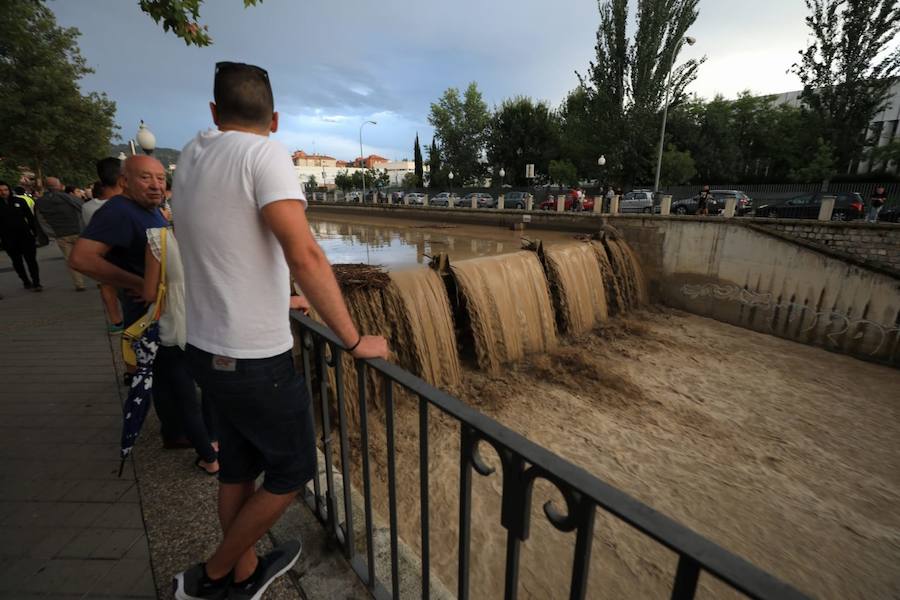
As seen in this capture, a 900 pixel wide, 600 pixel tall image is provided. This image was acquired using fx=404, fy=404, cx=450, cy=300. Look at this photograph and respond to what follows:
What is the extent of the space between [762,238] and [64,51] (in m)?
33.0

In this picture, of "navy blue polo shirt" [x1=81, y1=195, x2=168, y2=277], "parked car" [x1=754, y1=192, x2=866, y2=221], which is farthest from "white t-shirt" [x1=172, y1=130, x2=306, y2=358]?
"parked car" [x1=754, y1=192, x2=866, y2=221]

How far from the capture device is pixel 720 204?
20531 mm

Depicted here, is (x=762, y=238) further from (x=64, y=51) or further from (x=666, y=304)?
(x=64, y=51)

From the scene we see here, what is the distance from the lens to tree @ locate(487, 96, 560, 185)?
126 feet

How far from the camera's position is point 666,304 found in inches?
500

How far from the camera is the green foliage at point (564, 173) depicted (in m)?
34.2

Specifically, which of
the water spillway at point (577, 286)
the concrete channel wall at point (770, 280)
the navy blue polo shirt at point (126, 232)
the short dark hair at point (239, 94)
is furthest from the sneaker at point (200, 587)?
the concrete channel wall at point (770, 280)

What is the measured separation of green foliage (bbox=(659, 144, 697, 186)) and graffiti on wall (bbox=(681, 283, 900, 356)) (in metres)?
21.7

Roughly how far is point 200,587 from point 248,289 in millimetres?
1321

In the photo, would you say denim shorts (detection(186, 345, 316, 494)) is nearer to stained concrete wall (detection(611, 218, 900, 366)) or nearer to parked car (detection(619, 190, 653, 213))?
stained concrete wall (detection(611, 218, 900, 366))

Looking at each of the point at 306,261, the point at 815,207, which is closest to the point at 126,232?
the point at 306,261

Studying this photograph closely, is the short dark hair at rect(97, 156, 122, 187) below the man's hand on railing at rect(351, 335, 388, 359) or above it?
above

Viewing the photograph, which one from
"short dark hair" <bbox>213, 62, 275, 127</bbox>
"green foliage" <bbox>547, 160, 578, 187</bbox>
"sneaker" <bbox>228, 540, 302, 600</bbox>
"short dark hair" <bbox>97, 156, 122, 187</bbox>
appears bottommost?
"sneaker" <bbox>228, 540, 302, 600</bbox>

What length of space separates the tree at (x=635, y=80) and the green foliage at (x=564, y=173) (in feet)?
11.3
